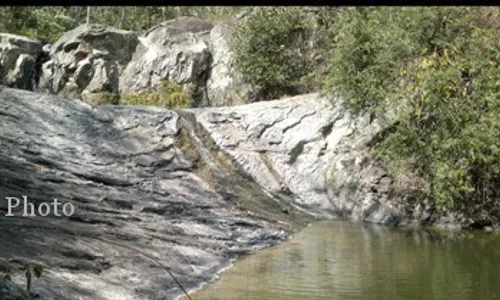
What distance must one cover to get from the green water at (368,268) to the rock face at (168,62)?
11689 mm

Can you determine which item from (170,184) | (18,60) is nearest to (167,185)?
(170,184)

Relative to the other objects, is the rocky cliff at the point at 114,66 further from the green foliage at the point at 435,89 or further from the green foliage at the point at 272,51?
the green foliage at the point at 435,89

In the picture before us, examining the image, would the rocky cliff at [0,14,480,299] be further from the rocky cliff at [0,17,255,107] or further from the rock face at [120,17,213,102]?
the rock face at [120,17,213,102]

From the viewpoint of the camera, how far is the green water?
9312 millimetres

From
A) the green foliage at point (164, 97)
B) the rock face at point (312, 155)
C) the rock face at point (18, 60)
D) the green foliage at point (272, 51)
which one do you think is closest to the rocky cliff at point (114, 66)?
the rock face at point (18, 60)

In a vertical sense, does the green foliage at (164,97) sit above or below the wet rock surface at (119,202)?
above

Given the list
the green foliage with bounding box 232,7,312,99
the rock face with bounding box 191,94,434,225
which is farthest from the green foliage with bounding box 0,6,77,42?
the rock face with bounding box 191,94,434,225

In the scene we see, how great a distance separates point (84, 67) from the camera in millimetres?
25344

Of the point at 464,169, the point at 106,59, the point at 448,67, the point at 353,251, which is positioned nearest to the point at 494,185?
the point at 464,169

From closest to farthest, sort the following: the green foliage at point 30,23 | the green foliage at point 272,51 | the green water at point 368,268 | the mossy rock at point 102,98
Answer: the green water at point 368,268, the green foliage at point 272,51, the mossy rock at point 102,98, the green foliage at point 30,23

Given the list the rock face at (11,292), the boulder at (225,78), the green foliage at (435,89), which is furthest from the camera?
the boulder at (225,78)

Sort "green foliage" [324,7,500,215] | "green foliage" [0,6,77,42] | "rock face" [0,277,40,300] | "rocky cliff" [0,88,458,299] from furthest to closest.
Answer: "green foliage" [0,6,77,42] → "green foliage" [324,7,500,215] → "rocky cliff" [0,88,458,299] → "rock face" [0,277,40,300]

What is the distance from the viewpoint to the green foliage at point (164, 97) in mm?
24431

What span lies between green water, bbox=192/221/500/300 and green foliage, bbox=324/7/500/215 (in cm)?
148
